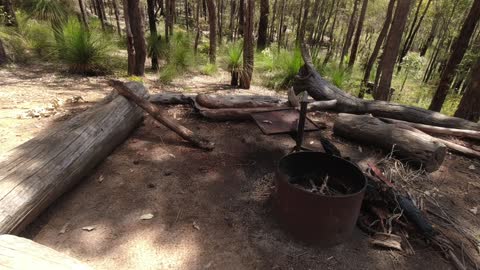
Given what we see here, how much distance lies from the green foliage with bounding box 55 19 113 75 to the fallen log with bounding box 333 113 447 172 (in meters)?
5.86

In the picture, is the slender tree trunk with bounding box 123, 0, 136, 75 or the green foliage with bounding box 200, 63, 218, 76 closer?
the slender tree trunk with bounding box 123, 0, 136, 75

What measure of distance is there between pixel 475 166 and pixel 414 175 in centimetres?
122

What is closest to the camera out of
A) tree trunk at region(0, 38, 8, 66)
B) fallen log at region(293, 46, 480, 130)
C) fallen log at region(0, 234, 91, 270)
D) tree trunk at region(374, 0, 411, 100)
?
fallen log at region(0, 234, 91, 270)

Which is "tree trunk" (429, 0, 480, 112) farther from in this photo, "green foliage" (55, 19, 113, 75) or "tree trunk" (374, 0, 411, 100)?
"green foliage" (55, 19, 113, 75)

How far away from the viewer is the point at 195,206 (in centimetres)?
279

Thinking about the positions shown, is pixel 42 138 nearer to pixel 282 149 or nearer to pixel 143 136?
pixel 143 136

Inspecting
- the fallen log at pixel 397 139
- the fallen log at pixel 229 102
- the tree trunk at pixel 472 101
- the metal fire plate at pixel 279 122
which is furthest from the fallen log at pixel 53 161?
the tree trunk at pixel 472 101

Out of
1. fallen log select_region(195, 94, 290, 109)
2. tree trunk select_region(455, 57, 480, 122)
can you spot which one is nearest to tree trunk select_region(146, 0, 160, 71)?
fallen log select_region(195, 94, 290, 109)

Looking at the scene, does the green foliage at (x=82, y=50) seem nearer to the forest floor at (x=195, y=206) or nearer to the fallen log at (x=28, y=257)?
the forest floor at (x=195, y=206)

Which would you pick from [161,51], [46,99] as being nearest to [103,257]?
[46,99]

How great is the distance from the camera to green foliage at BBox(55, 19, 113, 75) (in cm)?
662

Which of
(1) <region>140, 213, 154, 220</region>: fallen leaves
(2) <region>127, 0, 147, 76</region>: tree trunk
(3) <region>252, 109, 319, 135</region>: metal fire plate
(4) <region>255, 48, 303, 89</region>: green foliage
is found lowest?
(1) <region>140, 213, 154, 220</region>: fallen leaves

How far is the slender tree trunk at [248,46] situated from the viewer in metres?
6.18

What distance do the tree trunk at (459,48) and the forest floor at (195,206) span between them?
372 cm
